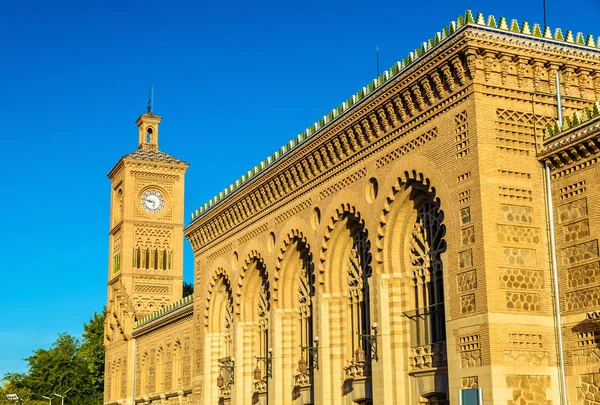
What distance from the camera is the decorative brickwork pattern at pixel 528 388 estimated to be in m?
20.8

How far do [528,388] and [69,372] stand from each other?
63.1 metres

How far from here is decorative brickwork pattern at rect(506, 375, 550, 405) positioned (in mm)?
20814

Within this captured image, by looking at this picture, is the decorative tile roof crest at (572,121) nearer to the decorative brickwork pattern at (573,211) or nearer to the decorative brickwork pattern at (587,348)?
the decorative brickwork pattern at (573,211)

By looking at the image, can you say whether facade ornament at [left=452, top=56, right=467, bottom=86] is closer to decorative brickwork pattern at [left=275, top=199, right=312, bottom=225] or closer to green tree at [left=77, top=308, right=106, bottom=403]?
decorative brickwork pattern at [left=275, top=199, right=312, bottom=225]

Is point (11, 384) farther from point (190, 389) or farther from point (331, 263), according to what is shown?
point (331, 263)

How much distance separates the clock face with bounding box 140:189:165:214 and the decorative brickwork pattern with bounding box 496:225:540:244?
47.9 metres

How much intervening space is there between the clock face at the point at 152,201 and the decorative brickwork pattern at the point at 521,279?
48245 mm

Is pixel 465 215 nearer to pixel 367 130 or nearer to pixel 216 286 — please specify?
pixel 367 130

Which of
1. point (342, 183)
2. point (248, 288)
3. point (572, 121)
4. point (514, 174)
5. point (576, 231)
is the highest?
point (342, 183)

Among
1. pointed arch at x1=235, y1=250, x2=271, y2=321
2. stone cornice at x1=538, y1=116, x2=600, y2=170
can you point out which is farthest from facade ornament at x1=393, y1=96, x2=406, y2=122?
pointed arch at x1=235, y1=250, x2=271, y2=321

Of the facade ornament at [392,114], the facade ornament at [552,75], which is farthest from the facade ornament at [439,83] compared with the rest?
the facade ornament at [552,75]

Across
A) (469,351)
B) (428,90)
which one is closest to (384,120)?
(428,90)

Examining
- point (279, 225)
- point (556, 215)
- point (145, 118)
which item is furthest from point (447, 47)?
point (145, 118)

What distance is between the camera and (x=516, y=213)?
22.0 m
